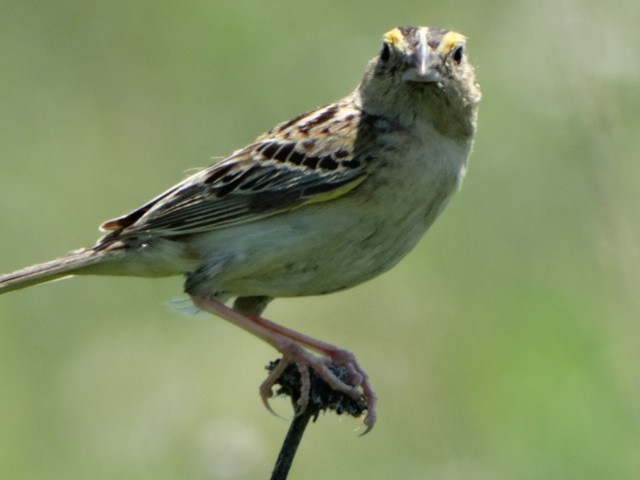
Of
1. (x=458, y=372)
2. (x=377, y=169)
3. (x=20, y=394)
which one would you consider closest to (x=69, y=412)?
(x=20, y=394)

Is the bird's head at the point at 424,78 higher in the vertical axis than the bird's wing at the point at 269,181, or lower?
higher

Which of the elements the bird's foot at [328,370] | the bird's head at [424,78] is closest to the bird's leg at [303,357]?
the bird's foot at [328,370]

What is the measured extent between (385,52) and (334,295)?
323 centimetres

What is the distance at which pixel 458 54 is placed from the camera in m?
6.91

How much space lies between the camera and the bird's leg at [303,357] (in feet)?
19.4

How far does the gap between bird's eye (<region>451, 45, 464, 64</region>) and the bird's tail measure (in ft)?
6.07

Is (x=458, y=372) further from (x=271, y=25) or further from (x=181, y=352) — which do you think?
(x=271, y=25)

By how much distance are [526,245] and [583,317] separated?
75cm

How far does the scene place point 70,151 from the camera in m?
10.7

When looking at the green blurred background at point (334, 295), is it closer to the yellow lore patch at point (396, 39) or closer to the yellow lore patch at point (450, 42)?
the yellow lore patch at point (450, 42)

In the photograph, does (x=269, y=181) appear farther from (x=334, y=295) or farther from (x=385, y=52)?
(x=334, y=295)

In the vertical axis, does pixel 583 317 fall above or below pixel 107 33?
below

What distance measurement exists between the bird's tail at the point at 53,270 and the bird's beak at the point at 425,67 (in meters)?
1.68

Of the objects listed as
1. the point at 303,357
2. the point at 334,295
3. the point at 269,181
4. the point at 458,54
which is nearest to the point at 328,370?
the point at 303,357
